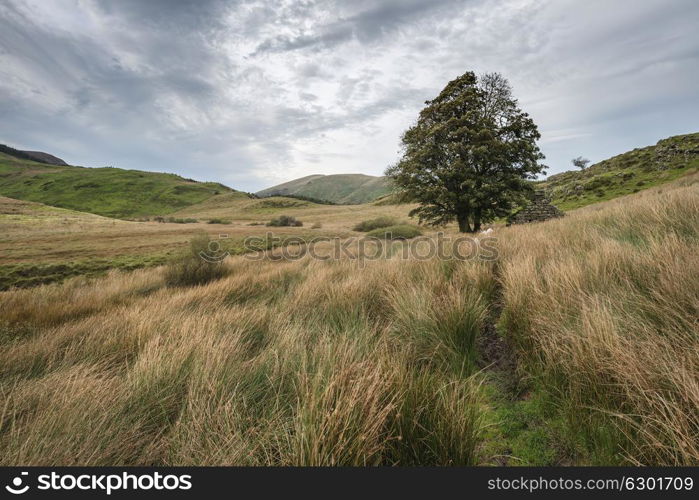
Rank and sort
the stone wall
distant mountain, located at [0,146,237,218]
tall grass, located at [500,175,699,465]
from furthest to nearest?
distant mountain, located at [0,146,237,218], the stone wall, tall grass, located at [500,175,699,465]

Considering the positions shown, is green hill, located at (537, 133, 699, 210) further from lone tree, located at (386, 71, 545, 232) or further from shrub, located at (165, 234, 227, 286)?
shrub, located at (165, 234, 227, 286)

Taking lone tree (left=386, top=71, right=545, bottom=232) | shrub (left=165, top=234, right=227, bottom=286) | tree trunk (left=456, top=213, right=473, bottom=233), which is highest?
lone tree (left=386, top=71, right=545, bottom=232)

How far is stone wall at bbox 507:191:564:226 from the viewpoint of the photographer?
61.6 feet

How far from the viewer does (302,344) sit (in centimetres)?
286

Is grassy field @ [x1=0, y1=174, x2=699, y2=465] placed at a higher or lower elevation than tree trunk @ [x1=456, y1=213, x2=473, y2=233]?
lower

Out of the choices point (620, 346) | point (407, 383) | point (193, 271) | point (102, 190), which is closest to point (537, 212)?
point (620, 346)

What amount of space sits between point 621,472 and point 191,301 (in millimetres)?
6024

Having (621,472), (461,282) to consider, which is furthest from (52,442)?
(461,282)

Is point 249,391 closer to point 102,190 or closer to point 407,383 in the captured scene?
point 407,383

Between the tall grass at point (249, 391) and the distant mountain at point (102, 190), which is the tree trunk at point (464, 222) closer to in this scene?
the tall grass at point (249, 391)

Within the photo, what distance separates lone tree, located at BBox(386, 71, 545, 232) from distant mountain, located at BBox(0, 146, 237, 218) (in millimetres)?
99732

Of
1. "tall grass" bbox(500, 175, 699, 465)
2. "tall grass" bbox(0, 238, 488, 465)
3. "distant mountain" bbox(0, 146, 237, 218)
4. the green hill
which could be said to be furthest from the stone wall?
"distant mountain" bbox(0, 146, 237, 218)

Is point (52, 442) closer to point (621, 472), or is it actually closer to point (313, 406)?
point (313, 406)

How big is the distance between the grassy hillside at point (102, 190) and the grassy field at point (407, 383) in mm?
108578
